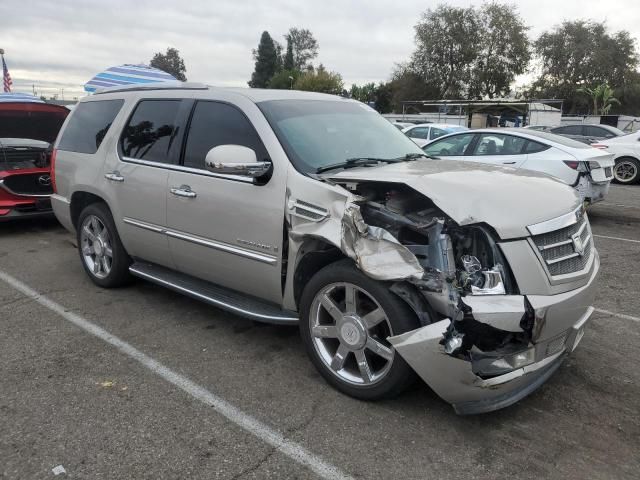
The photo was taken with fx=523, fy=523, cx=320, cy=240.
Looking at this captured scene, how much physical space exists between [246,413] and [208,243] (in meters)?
1.34

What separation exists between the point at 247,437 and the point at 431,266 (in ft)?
4.49

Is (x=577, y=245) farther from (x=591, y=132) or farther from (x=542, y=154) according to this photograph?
(x=591, y=132)

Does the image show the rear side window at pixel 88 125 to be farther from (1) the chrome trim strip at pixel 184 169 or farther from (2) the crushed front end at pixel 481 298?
(2) the crushed front end at pixel 481 298

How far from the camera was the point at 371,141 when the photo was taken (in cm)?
412

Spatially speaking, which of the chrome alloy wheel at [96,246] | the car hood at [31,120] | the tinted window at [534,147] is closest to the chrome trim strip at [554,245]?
the chrome alloy wheel at [96,246]

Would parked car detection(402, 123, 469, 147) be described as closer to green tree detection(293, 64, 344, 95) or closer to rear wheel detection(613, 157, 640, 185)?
rear wheel detection(613, 157, 640, 185)

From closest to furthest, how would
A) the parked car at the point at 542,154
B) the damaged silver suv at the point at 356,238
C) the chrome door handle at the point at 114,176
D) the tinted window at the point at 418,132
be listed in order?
the damaged silver suv at the point at 356,238 < the chrome door handle at the point at 114,176 < the parked car at the point at 542,154 < the tinted window at the point at 418,132

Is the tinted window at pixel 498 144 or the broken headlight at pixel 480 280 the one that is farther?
the tinted window at pixel 498 144

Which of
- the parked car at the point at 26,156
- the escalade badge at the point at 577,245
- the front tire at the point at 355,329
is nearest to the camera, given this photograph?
the front tire at the point at 355,329

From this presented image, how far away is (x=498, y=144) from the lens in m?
9.06

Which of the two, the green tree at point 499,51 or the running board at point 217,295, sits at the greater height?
the green tree at point 499,51

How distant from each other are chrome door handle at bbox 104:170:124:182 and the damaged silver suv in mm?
14

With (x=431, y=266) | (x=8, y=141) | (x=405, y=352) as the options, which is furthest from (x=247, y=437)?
(x=8, y=141)

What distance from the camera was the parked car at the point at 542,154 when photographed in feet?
27.1
